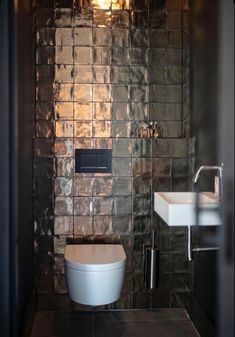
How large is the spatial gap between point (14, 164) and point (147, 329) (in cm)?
146

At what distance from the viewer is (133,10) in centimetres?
280

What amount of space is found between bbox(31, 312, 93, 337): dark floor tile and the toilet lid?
500 mm

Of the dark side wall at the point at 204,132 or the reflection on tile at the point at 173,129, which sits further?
the reflection on tile at the point at 173,129

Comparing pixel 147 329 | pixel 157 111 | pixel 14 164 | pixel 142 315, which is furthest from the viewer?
pixel 157 111

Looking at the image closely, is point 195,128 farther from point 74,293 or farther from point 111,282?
point 74,293

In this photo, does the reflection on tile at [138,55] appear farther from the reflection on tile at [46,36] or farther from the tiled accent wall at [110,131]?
the reflection on tile at [46,36]

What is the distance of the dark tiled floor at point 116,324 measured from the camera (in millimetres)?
2434

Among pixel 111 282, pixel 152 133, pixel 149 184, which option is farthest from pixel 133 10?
pixel 111 282

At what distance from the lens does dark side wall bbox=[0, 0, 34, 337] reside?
175 cm

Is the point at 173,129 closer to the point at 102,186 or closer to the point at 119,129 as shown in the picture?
the point at 119,129

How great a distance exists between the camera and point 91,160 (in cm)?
279

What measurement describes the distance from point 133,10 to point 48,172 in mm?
1377

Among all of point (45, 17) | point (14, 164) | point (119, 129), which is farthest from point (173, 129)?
point (14, 164)

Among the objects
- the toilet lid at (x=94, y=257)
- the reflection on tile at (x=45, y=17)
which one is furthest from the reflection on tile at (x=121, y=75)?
the toilet lid at (x=94, y=257)
